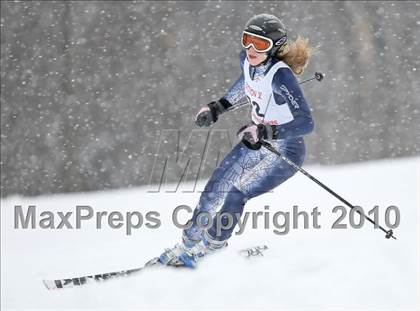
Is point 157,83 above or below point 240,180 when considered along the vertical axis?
below

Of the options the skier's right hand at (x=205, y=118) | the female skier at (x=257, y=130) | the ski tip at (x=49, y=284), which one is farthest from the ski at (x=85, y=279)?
the skier's right hand at (x=205, y=118)

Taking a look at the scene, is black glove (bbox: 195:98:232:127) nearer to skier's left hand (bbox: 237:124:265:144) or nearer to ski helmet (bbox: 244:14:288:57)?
skier's left hand (bbox: 237:124:265:144)

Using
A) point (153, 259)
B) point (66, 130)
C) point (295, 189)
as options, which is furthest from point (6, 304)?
point (66, 130)

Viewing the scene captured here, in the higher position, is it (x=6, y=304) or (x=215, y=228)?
(x=215, y=228)

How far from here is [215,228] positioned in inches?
187

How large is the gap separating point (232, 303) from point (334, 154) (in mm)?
4931

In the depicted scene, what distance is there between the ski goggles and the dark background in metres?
4.21

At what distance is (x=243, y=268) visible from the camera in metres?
4.77

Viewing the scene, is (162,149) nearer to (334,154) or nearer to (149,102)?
(149,102)

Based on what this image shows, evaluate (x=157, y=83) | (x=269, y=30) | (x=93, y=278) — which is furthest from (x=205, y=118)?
(x=157, y=83)

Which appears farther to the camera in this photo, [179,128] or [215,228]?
[179,128]

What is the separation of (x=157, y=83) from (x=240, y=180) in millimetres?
4313

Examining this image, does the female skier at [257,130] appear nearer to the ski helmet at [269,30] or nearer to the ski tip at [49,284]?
the ski helmet at [269,30]

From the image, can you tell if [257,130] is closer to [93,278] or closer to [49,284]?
[93,278]
